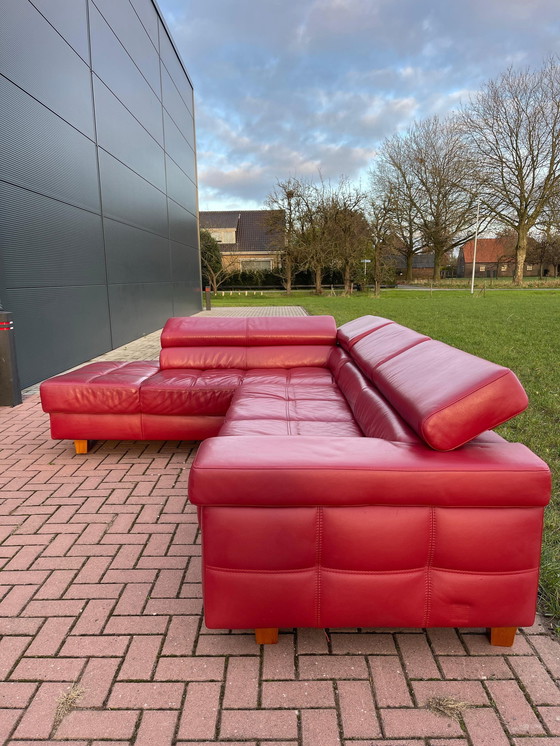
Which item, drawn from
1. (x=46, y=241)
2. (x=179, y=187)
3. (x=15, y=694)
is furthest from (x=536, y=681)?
(x=179, y=187)

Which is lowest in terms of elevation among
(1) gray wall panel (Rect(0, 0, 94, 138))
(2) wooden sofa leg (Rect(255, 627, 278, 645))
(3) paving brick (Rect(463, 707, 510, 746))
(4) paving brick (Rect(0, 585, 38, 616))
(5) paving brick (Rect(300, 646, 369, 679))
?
(4) paving brick (Rect(0, 585, 38, 616))

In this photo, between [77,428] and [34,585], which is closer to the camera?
[34,585]

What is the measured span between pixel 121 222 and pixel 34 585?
8963 millimetres

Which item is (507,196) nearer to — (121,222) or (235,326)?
(121,222)

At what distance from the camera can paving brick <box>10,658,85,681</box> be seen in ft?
5.45

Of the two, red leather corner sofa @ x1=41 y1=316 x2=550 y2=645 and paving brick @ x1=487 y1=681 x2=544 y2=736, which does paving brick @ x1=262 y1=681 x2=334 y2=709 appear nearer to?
red leather corner sofa @ x1=41 y1=316 x2=550 y2=645

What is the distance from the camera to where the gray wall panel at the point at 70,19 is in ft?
22.0

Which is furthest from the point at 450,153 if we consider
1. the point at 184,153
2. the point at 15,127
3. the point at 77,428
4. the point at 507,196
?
the point at 77,428

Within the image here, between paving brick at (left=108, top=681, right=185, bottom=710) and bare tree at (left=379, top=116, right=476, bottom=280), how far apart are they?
28.7 meters

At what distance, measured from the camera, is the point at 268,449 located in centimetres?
174

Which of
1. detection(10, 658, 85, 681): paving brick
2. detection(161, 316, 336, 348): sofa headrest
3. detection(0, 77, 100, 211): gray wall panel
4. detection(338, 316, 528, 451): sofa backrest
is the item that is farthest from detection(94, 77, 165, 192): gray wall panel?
detection(10, 658, 85, 681): paving brick

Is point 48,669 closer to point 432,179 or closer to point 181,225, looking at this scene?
point 181,225

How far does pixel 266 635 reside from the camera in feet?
5.93

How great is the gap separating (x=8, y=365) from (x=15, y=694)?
437 centimetres
